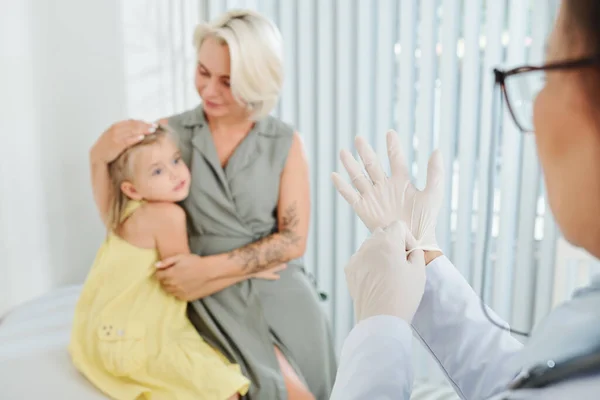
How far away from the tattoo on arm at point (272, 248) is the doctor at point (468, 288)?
0.61 meters

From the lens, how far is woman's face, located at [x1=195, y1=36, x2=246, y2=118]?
1590 mm

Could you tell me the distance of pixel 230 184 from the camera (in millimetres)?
1626

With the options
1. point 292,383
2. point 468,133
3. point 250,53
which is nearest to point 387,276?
point 292,383

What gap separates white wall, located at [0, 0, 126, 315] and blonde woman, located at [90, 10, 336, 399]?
42cm

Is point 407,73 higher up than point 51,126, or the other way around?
point 407,73

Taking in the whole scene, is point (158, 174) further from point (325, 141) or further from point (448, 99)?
point (448, 99)

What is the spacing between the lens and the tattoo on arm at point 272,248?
159 cm

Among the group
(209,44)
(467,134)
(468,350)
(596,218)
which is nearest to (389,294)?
(468,350)

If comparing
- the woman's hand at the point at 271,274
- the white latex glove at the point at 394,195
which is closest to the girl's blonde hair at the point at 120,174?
the woman's hand at the point at 271,274

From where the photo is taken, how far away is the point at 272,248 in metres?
1.62

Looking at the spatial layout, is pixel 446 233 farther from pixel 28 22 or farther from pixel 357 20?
pixel 28 22

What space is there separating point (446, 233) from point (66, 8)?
4.94ft

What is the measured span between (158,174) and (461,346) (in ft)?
2.96

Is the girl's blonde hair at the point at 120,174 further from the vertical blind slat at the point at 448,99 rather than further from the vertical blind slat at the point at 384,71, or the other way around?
the vertical blind slat at the point at 448,99
